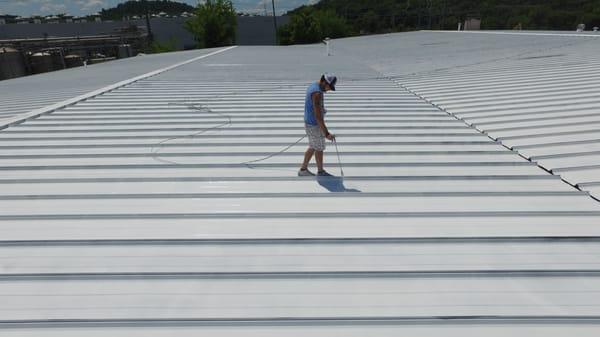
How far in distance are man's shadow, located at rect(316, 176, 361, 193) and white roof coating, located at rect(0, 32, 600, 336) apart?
0.04 m

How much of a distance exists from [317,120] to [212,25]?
4409 centimetres

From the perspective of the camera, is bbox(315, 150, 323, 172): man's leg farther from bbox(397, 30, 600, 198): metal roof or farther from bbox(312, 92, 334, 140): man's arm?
bbox(397, 30, 600, 198): metal roof

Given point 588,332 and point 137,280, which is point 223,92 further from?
point 588,332

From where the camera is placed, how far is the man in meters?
4.08


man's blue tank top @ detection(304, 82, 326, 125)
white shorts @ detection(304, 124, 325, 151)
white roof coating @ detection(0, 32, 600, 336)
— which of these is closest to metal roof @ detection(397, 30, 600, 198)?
white roof coating @ detection(0, 32, 600, 336)

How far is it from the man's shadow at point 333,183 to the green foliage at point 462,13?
31610 millimetres

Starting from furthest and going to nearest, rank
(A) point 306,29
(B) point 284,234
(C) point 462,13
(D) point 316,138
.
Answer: (A) point 306,29 < (C) point 462,13 < (D) point 316,138 < (B) point 284,234

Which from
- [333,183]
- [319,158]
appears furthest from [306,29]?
[333,183]

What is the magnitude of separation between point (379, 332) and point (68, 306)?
1937 mm

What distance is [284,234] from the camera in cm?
313

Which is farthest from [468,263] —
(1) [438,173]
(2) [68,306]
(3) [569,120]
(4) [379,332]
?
(3) [569,120]

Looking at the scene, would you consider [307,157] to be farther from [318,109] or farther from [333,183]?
[318,109]

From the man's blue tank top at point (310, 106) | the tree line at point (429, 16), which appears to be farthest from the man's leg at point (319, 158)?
the tree line at point (429, 16)

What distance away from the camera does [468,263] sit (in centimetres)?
275
